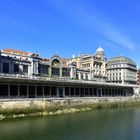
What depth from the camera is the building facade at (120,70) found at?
5999 inches

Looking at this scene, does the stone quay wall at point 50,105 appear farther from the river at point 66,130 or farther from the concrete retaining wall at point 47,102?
the river at point 66,130

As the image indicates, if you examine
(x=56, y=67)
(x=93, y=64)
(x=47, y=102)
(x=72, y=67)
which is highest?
(x=93, y=64)

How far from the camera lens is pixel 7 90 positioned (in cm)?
6231

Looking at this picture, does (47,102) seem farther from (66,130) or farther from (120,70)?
(120,70)

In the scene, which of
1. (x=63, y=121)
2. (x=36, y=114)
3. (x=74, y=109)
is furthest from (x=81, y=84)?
(x=63, y=121)

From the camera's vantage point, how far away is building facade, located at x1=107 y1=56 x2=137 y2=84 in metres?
152

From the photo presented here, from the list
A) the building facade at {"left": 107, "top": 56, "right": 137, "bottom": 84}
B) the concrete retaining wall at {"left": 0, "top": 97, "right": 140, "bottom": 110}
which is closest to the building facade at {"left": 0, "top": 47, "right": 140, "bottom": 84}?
the building facade at {"left": 107, "top": 56, "right": 137, "bottom": 84}

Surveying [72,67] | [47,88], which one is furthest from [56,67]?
[47,88]

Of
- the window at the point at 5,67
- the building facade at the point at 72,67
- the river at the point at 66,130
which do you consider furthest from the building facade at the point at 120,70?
the river at the point at 66,130

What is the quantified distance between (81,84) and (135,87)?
44.2m

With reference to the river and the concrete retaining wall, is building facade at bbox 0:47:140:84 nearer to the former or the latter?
the concrete retaining wall

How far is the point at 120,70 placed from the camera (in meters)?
153

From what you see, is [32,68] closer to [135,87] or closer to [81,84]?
[81,84]

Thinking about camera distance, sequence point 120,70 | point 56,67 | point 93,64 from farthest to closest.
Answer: point 120,70 → point 93,64 → point 56,67
